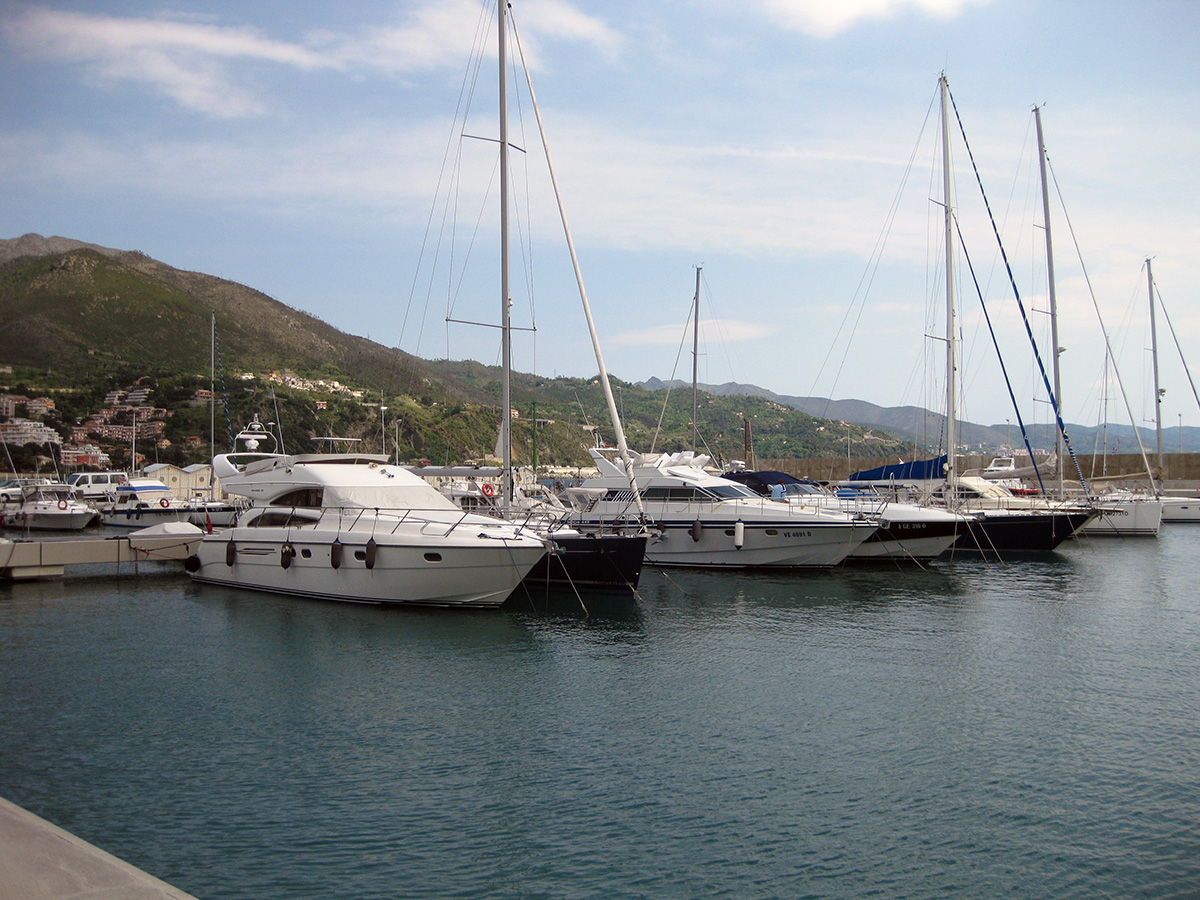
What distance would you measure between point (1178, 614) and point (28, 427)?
66729mm

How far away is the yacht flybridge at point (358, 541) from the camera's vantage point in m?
18.4

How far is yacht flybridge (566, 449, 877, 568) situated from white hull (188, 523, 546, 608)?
615cm

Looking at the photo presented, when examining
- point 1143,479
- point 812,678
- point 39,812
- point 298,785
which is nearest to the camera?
point 39,812

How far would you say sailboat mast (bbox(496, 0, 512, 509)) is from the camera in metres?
21.6

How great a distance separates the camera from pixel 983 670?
47.3 ft

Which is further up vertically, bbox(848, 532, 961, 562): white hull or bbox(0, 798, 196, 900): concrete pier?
bbox(0, 798, 196, 900): concrete pier

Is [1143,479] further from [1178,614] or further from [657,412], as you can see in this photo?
[657,412]

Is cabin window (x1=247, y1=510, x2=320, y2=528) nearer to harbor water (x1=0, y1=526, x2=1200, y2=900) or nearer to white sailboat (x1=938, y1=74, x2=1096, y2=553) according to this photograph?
harbor water (x1=0, y1=526, x2=1200, y2=900)

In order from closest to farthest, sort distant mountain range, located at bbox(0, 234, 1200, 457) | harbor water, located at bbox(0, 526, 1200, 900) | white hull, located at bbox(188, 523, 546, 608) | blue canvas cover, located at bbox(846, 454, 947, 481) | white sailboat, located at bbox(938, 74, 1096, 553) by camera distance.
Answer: harbor water, located at bbox(0, 526, 1200, 900) < white hull, located at bbox(188, 523, 546, 608) < white sailboat, located at bbox(938, 74, 1096, 553) < blue canvas cover, located at bbox(846, 454, 947, 481) < distant mountain range, located at bbox(0, 234, 1200, 457)

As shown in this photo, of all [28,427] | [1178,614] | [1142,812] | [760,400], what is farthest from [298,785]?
[760,400]

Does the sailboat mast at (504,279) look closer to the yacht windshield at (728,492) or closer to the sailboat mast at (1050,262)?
the yacht windshield at (728,492)

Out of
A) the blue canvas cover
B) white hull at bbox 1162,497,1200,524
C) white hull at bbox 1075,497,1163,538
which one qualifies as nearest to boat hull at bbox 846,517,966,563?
the blue canvas cover

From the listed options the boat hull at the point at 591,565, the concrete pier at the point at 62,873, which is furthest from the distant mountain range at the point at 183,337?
the concrete pier at the point at 62,873

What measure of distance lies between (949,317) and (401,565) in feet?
70.9
